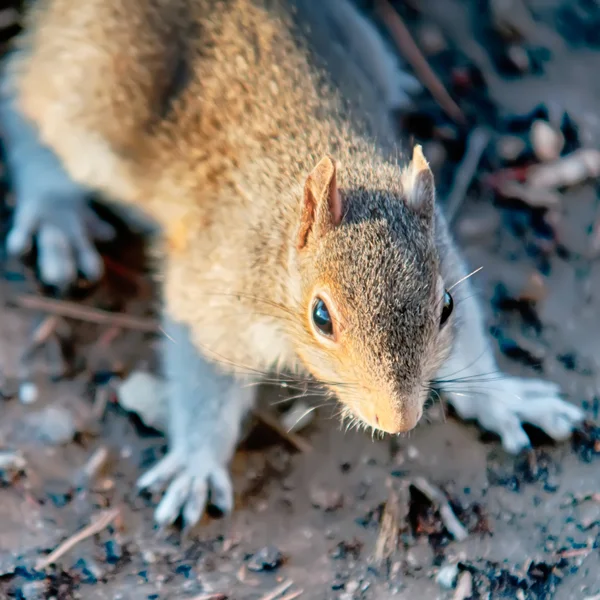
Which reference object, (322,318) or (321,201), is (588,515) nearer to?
(322,318)

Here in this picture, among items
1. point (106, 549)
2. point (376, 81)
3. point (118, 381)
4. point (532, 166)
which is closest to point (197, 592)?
point (106, 549)

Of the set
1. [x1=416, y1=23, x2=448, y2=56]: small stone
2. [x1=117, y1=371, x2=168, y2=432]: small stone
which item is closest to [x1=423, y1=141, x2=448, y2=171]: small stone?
[x1=416, y1=23, x2=448, y2=56]: small stone

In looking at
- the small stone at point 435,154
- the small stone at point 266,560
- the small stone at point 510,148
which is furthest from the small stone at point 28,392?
the small stone at point 510,148

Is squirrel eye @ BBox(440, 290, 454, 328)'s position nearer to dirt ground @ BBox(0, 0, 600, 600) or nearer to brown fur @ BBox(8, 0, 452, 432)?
brown fur @ BBox(8, 0, 452, 432)

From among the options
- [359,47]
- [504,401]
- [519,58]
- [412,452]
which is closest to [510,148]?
[519,58]

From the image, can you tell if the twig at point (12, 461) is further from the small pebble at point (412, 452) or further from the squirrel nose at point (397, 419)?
the squirrel nose at point (397, 419)
